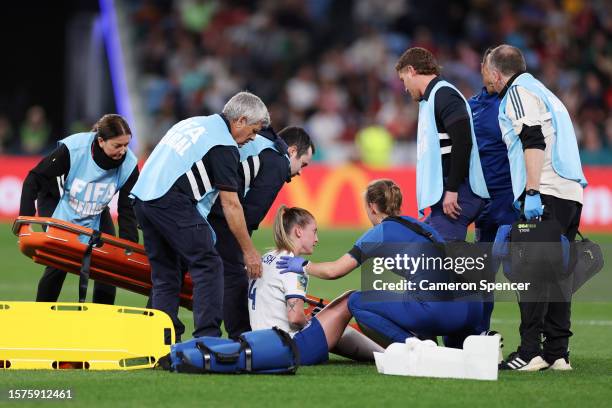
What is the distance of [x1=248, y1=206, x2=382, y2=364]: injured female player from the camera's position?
300 inches

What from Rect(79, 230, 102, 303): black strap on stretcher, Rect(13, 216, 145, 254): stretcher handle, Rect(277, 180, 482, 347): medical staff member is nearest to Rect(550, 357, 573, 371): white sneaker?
Rect(277, 180, 482, 347): medical staff member

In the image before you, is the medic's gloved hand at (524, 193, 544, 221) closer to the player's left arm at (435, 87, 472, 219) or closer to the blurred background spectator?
the player's left arm at (435, 87, 472, 219)

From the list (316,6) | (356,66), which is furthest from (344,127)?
(316,6)

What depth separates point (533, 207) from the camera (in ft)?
24.1

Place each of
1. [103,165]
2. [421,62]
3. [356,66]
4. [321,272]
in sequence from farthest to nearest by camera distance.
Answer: [356,66] → [103,165] → [421,62] → [321,272]

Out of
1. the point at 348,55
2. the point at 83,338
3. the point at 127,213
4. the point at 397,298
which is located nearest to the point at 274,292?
the point at 397,298

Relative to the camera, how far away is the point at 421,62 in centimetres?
802

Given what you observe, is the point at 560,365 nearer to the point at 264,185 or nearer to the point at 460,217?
the point at 460,217

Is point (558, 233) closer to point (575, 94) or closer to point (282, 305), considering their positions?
point (282, 305)

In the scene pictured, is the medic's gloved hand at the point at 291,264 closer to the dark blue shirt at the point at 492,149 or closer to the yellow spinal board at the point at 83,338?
the yellow spinal board at the point at 83,338

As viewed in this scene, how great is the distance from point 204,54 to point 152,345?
18194 mm

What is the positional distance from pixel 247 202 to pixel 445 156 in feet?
4.69

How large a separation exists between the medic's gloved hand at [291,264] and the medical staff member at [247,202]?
58cm

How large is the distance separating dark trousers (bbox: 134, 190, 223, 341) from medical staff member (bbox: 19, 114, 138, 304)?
37.4 inches
